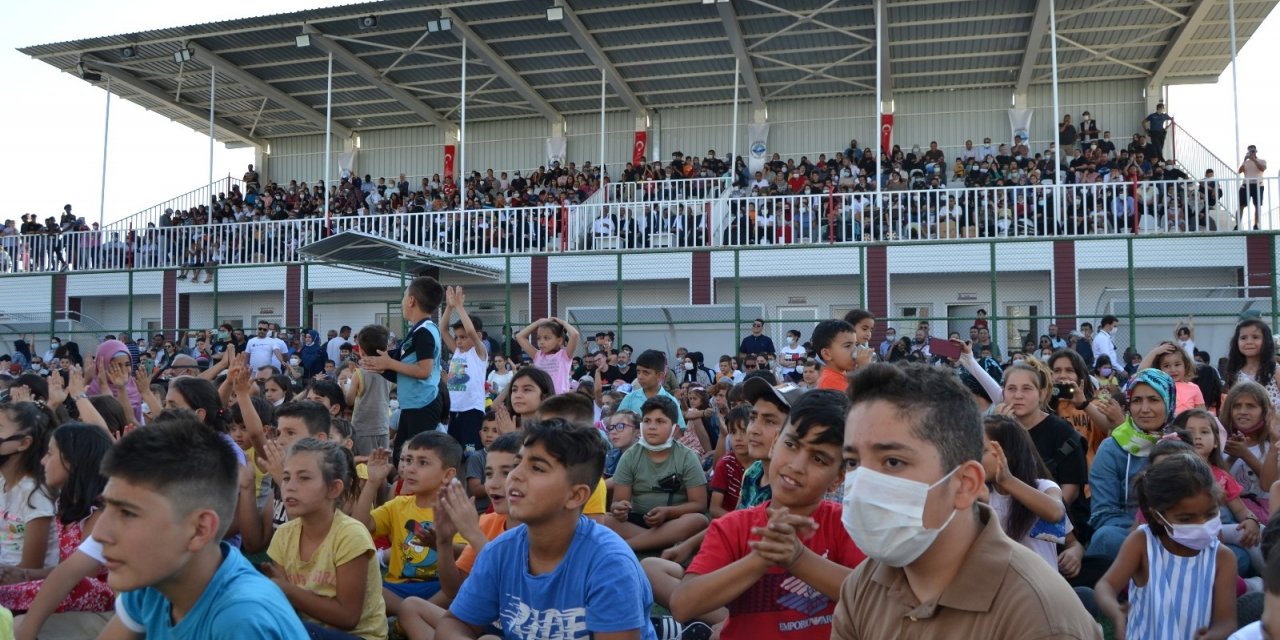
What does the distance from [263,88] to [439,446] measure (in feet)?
74.5

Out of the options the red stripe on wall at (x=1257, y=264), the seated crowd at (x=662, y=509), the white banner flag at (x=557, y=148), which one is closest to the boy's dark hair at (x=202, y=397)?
the seated crowd at (x=662, y=509)

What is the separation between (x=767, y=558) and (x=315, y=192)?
87.6ft

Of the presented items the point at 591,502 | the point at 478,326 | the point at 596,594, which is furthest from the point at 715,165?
the point at 596,594

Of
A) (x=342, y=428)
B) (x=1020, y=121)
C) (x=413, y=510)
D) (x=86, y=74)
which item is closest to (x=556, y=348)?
(x=342, y=428)

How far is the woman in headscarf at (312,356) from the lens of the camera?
1595cm

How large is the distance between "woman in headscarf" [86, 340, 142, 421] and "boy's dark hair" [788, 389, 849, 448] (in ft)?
18.0

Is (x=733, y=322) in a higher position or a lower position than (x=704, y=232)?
lower

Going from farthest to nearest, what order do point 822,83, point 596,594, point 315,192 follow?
1. point 315,192
2. point 822,83
3. point 596,594

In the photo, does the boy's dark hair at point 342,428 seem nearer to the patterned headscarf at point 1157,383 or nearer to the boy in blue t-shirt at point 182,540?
the boy in blue t-shirt at point 182,540

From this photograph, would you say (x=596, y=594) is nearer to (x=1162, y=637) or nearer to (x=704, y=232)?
(x=1162, y=637)

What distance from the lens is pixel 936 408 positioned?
7.22 feet

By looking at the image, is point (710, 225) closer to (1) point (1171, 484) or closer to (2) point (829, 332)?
(2) point (829, 332)

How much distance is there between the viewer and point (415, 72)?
24875 mm

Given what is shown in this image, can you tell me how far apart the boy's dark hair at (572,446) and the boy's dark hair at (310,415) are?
9.08 ft
